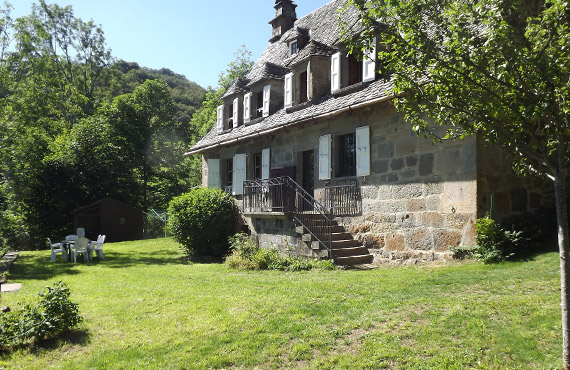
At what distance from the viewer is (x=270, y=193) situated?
1340 cm

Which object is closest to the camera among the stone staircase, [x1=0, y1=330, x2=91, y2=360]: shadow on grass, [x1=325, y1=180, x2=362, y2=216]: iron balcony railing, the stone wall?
[x1=0, y1=330, x2=91, y2=360]: shadow on grass

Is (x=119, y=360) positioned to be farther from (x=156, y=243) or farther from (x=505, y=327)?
(x=156, y=243)

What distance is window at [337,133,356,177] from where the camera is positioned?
11508 millimetres

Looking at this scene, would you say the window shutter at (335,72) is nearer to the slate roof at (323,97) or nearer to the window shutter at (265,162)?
the slate roof at (323,97)

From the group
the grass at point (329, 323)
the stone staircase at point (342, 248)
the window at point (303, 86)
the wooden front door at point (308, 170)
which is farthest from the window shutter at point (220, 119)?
the grass at point (329, 323)

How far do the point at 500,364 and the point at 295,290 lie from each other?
3637 mm

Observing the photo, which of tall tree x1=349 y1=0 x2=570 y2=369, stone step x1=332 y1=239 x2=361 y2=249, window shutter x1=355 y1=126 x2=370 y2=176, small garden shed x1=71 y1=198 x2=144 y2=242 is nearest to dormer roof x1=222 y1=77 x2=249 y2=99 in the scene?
window shutter x1=355 y1=126 x2=370 y2=176

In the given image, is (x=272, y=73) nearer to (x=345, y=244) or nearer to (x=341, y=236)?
(x=341, y=236)

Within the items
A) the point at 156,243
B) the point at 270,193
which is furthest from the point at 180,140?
the point at 270,193

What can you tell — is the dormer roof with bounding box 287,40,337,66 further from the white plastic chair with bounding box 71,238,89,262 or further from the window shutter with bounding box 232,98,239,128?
the white plastic chair with bounding box 71,238,89,262

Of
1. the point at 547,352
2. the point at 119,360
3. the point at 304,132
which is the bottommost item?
the point at 119,360

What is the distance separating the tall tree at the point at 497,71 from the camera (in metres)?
3.43

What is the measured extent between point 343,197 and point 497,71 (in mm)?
7866

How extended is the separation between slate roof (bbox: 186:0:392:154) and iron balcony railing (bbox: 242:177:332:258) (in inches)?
69.1
